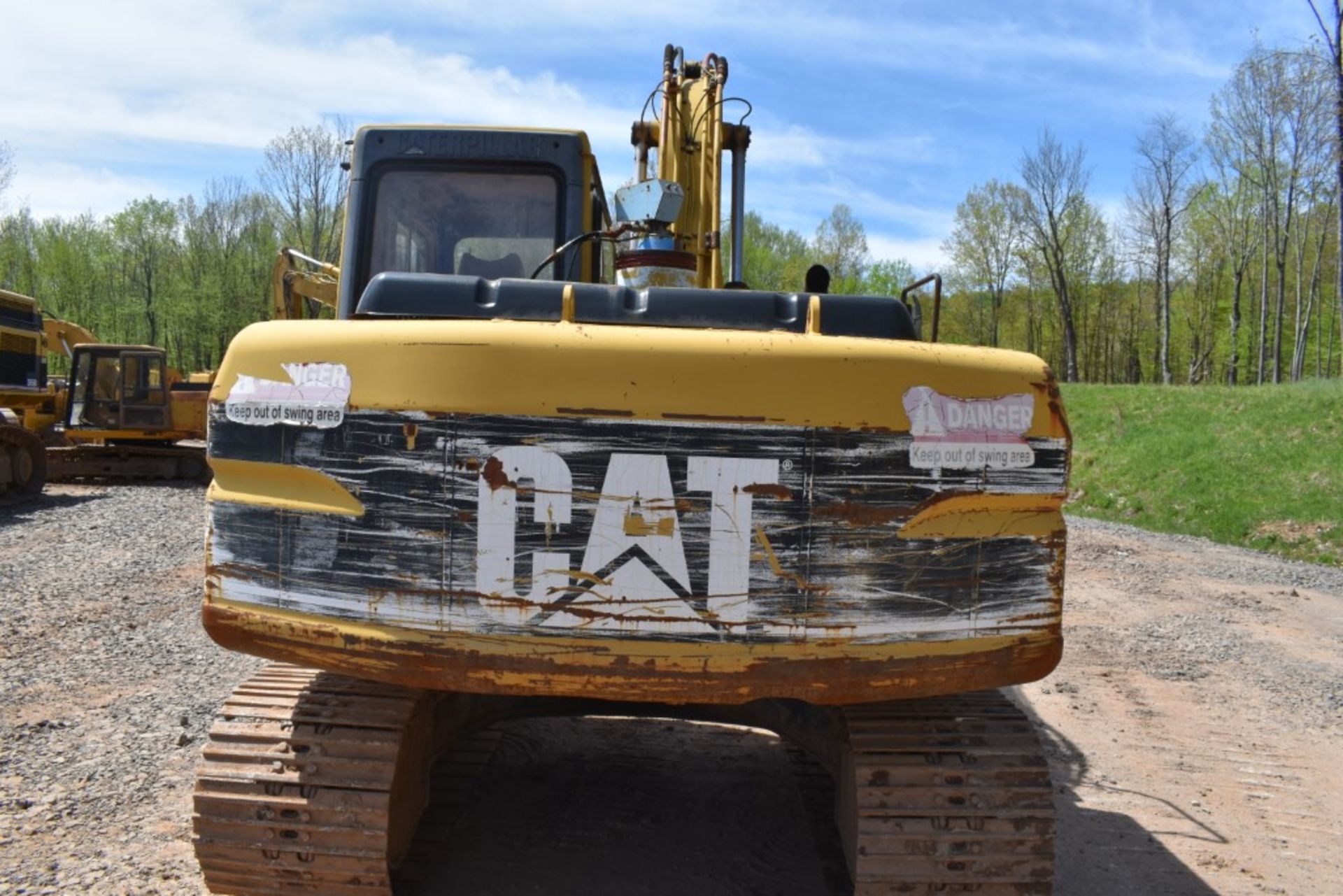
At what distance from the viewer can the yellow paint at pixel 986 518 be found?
257 centimetres

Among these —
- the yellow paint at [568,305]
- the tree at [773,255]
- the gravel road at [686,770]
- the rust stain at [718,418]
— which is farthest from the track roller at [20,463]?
the tree at [773,255]

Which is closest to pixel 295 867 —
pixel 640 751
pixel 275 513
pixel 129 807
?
pixel 275 513

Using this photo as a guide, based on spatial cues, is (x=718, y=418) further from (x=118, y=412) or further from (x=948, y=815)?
(x=118, y=412)

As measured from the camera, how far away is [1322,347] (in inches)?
2185

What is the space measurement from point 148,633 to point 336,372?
Answer: 534 cm

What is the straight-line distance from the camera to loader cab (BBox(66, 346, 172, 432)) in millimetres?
18531

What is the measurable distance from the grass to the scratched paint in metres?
13.1

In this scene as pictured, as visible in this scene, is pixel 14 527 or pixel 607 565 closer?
pixel 607 565

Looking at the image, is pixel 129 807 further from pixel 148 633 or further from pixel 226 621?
pixel 148 633

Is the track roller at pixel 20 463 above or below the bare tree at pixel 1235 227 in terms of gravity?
below

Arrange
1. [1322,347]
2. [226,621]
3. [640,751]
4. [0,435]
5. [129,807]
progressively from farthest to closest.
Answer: [1322,347], [0,435], [640,751], [129,807], [226,621]

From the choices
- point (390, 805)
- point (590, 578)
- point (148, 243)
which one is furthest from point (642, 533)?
point (148, 243)

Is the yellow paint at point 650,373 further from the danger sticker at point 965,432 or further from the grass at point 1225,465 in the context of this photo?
the grass at point 1225,465

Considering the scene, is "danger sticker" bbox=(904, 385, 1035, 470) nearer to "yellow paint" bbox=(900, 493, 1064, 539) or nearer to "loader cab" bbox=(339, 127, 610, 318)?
"yellow paint" bbox=(900, 493, 1064, 539)
